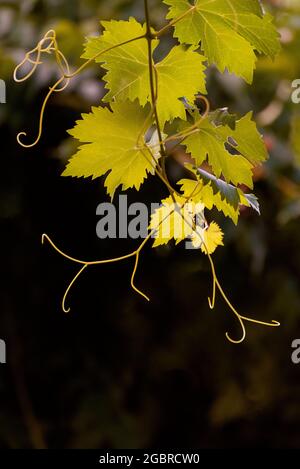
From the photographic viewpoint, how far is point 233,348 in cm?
153

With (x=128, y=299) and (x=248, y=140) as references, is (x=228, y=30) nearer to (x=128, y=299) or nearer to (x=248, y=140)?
(x=248, y=140)

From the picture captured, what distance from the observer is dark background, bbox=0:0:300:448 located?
3.65 ft

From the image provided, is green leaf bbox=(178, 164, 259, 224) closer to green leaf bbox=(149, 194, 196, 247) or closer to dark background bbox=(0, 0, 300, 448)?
green leaf bbox=(149, 194, 196, 247)

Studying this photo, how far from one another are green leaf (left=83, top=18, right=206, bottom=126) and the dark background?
709 millimetres

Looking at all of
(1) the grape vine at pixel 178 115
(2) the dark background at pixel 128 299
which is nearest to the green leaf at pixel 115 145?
(1) the grape vine at pixel 178 115

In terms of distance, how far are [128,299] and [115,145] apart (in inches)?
45.6

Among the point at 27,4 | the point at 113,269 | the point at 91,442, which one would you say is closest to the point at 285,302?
the point at 113,269

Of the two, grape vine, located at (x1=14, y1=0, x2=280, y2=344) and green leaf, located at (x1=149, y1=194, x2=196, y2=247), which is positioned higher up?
grape vine, located at (x1=14, y1=0, x2=280, y2=344)

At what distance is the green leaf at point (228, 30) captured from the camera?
22cm

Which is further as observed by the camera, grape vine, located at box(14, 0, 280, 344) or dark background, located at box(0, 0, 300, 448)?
dark background, located at box(0, 0, 300, 448)

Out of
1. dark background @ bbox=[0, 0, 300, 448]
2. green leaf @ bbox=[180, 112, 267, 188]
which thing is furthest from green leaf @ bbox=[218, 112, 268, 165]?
dark background @ bbox=[0, 0, 300, 448]

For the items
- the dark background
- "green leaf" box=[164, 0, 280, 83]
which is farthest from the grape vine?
the dark background
